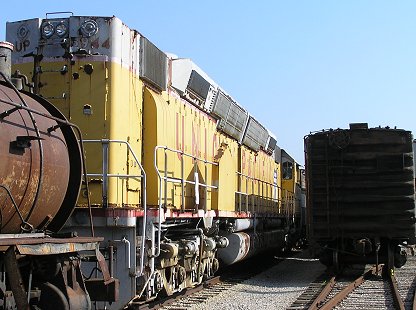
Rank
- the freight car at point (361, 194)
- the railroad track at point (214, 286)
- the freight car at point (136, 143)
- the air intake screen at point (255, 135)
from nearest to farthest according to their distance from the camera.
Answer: the freight car at point (136, 143)
the railroad track at point (214, 286)
the freight car at point (361, 194)
the air intake screen at point (255, 135)

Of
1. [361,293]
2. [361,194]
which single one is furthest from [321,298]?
[361,194]

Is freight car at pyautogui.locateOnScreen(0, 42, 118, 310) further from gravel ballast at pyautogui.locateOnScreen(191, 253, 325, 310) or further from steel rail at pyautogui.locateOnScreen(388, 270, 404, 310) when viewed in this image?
steel rail at pyautogui.locateOnScreen(388, 270, 404, 310)

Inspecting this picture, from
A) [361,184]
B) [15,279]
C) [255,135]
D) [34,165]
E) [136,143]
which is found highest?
[255,135]

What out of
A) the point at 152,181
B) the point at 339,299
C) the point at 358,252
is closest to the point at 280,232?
the point at 358,252

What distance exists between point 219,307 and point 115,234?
9.67 feet

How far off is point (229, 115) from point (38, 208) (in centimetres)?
924

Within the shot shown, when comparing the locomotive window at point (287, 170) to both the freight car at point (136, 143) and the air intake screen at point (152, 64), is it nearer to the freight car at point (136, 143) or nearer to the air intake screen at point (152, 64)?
the freight car at point (136, 143)

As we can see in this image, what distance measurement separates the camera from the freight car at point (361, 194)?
13562mm

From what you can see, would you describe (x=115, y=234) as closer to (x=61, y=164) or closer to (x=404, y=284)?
(x=61, y=164)

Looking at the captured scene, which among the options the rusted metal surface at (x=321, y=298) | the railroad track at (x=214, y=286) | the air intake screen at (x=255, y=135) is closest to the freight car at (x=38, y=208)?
the railroad track at (x=214, y=286)

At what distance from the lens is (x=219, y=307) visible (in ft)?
33.0

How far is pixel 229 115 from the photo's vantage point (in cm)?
1466

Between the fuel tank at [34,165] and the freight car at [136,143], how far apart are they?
2.86 feet

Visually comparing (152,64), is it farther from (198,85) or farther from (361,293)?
(361,293)
